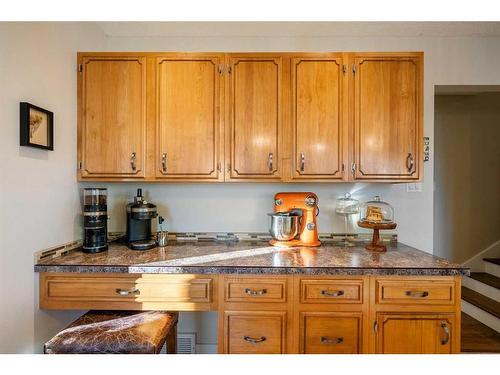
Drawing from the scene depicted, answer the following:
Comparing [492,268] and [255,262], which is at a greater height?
[255,262]

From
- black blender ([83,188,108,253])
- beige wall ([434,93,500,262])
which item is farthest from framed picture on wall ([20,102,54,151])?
beige wall ([434,93,500,262])

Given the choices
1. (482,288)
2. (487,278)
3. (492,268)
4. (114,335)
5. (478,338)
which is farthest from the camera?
(492,268)

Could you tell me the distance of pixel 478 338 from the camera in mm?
2426

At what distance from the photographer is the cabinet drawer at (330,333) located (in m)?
1.54

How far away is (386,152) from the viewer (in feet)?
6.28

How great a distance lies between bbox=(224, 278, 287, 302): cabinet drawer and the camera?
61.5 inches

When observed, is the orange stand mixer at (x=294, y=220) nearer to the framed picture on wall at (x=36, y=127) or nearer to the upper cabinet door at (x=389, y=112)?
the upper cabinet door at (x=389, y=112)

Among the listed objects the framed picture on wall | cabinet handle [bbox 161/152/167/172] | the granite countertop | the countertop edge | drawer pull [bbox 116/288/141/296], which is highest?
the framed picture on wall

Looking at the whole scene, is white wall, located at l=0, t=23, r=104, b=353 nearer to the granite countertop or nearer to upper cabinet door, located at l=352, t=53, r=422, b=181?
the granite countertop

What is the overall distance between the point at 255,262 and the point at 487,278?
119 inches

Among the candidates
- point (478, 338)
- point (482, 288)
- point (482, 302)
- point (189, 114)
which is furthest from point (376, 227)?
point (482, 288)

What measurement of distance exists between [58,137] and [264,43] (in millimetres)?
1640

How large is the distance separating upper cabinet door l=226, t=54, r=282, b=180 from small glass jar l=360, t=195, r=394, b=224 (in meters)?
0.75

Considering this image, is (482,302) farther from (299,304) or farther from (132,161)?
(132,161)
